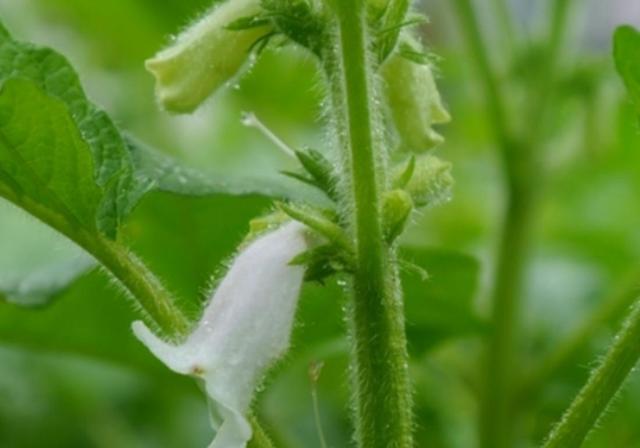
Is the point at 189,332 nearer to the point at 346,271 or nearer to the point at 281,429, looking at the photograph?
the point at 346,271

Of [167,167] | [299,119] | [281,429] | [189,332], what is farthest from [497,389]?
[299,119]

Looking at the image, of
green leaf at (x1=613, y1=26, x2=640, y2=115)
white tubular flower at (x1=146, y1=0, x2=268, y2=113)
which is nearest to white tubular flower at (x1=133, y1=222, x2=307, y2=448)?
white tubular flower at (x1=146, y1=0, x2=268, y2=113)

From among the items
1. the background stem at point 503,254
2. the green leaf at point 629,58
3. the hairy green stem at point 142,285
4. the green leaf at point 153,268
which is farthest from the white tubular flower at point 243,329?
the background stem at point 503,254

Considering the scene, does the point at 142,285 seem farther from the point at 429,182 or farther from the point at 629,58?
the point at 629,58

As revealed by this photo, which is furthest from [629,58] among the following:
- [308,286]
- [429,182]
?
[308,286]

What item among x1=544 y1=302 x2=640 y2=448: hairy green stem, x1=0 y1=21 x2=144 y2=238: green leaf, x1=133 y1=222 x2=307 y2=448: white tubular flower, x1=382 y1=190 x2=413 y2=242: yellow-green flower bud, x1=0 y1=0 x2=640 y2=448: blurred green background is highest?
x1=0 y1=21 x2=144 y2=238: green leaf

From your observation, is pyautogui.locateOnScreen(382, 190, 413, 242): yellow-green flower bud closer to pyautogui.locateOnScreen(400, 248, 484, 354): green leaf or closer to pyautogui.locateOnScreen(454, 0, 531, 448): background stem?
pyautogui.locateOnScreen(400, 248, 484, 354): green leaf
